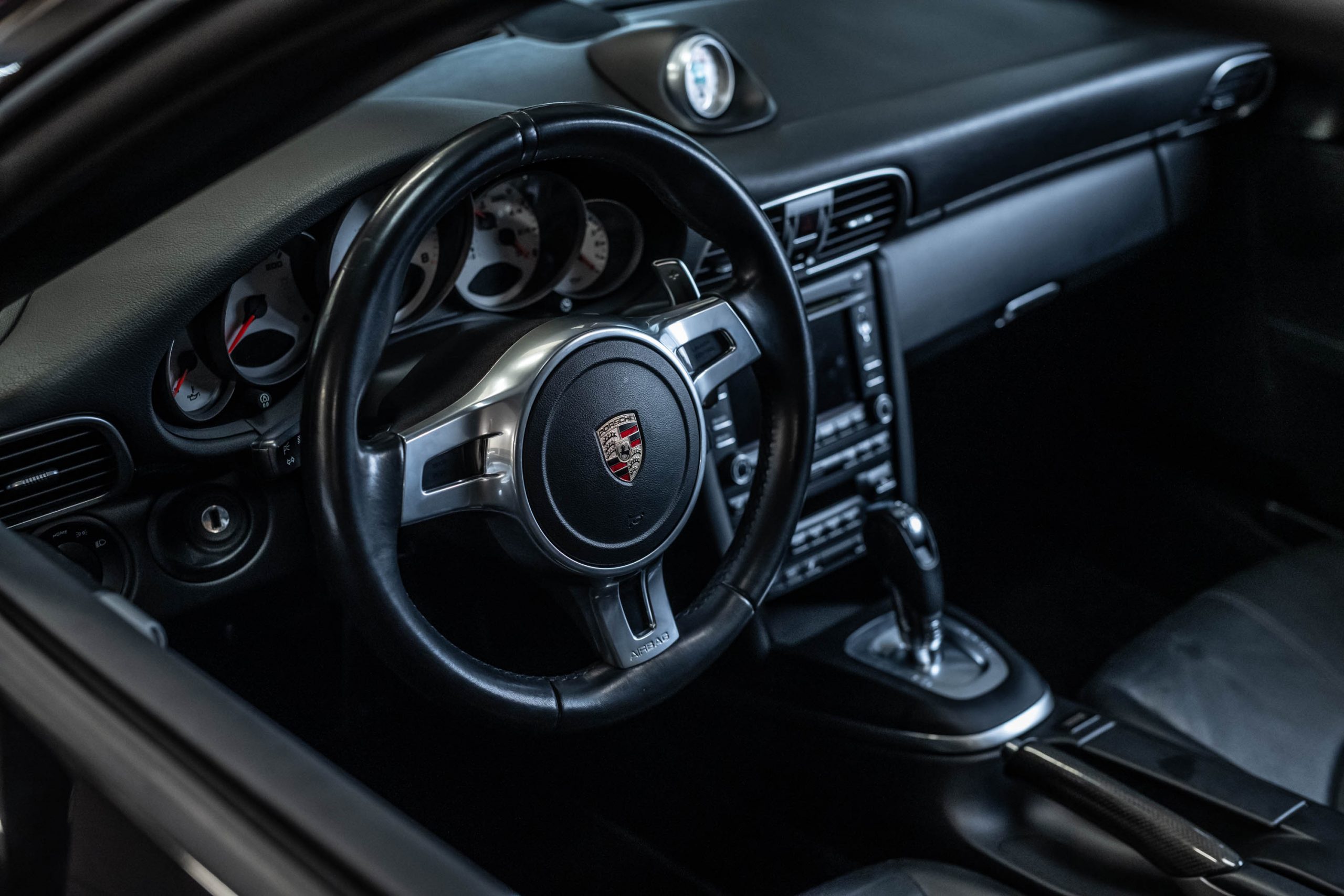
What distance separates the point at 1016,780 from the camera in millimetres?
1530

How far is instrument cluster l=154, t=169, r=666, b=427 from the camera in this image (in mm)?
1199

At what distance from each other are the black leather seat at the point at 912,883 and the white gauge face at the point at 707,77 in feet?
3.10

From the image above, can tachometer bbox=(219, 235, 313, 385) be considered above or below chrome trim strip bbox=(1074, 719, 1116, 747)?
above

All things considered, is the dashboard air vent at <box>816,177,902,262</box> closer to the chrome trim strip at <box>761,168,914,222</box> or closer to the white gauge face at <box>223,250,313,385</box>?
the chrome trim strip at <box>761,168,914,222</box>

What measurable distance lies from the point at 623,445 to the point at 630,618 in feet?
0.60

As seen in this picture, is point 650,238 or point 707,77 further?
point 707,77

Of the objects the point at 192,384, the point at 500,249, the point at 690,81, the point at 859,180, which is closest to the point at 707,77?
the point at 690,81

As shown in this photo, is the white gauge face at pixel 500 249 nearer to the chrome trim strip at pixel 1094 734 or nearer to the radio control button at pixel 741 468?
the radio control button at pixel 741 468

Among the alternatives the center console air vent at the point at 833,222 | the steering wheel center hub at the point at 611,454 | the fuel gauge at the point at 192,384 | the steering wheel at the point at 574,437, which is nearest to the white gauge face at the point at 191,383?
the fuel gauge at the point at 192,384

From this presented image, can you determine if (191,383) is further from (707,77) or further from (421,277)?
(707,77)

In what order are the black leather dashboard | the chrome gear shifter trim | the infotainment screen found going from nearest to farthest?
the black leather dashboard < the chrome gear shifter trim < the infotainment screen

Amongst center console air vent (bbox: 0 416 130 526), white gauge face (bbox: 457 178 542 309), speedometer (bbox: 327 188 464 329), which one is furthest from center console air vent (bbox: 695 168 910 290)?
center console air vent (bbox: 0 416 130 526)

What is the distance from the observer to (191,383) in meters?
1.20

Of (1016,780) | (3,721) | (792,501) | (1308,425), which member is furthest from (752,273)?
(1308,425)
